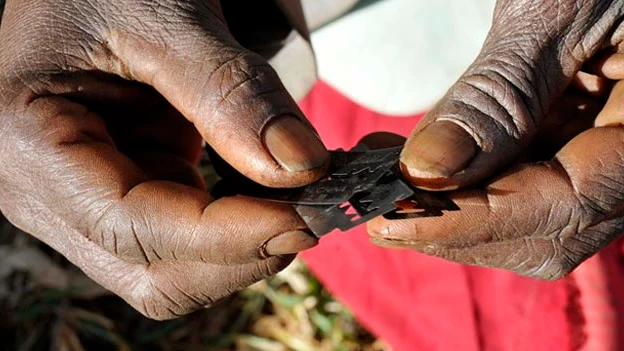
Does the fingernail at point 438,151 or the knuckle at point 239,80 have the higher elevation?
the knuckle at point 239,80

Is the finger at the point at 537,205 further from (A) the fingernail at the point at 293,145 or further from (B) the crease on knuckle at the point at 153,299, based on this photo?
(B) the crease on knuckle at the point at 153,299

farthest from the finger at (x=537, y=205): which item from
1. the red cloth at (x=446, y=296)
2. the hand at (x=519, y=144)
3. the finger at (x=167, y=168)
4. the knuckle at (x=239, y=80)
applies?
the red cloth at (x=446, y=296)

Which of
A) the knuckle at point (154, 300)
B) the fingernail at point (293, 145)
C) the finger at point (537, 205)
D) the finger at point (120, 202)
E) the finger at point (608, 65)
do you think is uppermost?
the finger at point (608, 65)

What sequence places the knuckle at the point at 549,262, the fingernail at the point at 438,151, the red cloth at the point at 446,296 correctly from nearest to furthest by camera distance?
the fingernail at the point at 438,151 → the knuckle at the point at 549,262 → the red cloth at the point at 446,296

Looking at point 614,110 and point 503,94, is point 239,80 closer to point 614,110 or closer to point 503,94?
point 503,94

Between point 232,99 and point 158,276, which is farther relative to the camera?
point 158,276

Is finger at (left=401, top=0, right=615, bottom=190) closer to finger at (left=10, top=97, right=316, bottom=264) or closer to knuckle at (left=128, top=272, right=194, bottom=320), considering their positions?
finger at (left=10, top=97, right=316, bottom=264)

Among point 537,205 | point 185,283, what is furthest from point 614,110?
point 185,283
